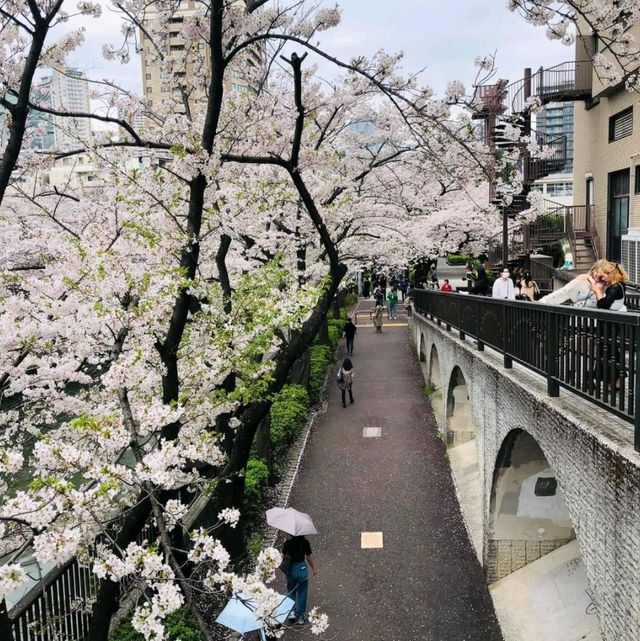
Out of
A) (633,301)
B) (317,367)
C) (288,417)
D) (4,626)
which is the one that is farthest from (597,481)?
(317,367)

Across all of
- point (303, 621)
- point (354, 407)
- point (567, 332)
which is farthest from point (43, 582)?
point (354, 407)

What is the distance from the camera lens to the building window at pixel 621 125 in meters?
16.2

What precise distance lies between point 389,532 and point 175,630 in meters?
5.06

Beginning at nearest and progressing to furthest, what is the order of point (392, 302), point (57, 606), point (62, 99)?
point (57, 606), point (62, 99), point (392, 302)

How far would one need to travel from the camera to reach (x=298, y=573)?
839 cm

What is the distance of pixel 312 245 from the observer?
20.0 m

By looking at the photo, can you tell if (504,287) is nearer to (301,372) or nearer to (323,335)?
(301,372)

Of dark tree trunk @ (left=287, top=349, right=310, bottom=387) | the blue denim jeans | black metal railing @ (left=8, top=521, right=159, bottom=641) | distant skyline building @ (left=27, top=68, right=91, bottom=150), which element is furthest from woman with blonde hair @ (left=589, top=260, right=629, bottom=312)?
dark tree trunk @ (left=287, top=349, right=310, bottom=387)

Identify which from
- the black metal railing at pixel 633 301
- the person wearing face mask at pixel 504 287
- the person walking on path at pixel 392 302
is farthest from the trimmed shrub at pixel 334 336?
the black metal railing at pixel 633 301

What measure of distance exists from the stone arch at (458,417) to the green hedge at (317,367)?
18.8 feet

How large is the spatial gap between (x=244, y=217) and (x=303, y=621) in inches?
266

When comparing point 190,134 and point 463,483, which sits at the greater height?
point 190,134

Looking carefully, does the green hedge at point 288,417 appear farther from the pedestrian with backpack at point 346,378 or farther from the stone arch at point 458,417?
the stone arch at point 458,417

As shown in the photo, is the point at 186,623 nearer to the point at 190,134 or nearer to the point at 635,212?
the point at 190,134
